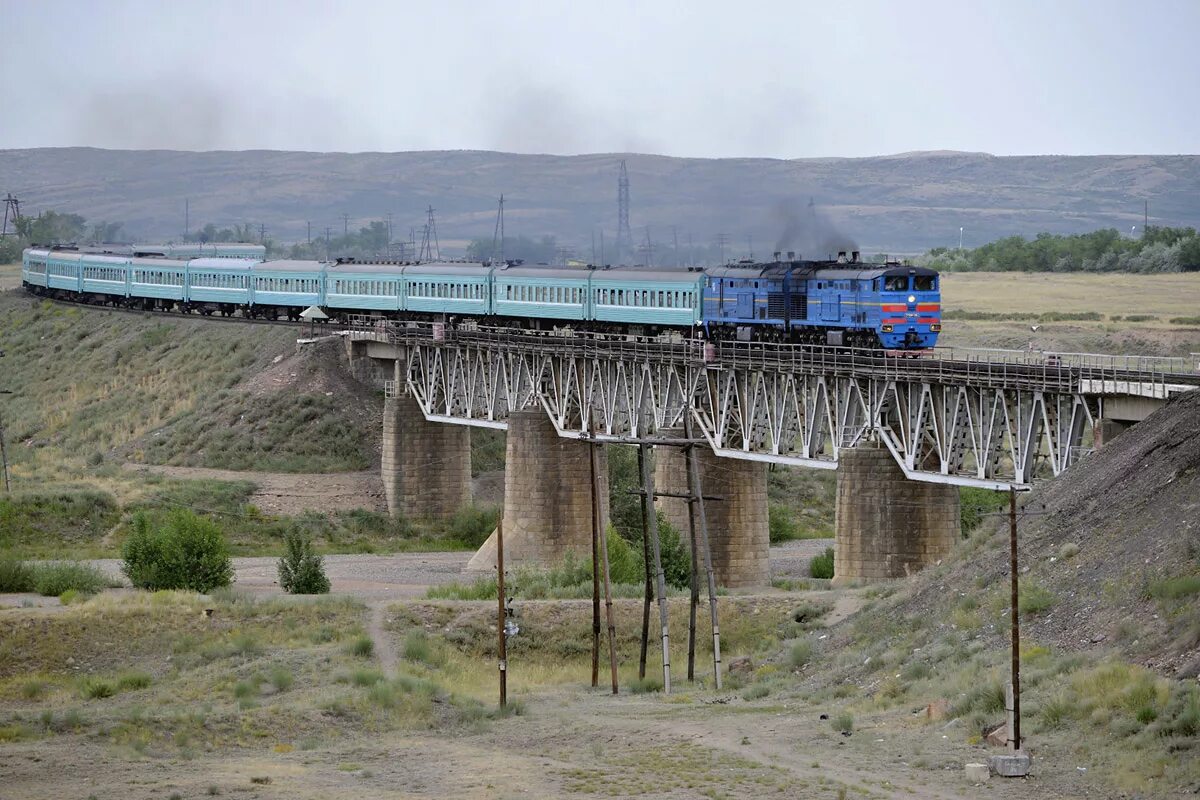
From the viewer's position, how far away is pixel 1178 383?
42.2m

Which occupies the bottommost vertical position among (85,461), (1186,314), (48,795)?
(48,795)

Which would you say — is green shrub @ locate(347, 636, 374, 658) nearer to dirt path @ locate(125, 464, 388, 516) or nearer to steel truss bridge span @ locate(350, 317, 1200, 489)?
steel truss bridge span @ locate(350, 317, 1200, 489)

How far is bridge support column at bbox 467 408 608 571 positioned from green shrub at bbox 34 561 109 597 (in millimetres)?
14241

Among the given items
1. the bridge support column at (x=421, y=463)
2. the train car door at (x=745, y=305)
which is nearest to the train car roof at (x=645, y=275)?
the train car door at (x=745, y=305)

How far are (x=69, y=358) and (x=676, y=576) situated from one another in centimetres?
5818

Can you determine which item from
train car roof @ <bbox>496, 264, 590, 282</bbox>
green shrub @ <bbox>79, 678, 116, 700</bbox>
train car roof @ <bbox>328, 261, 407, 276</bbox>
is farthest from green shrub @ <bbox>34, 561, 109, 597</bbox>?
train car roof @ <bbox>328, 261, 407, 276</bbox>

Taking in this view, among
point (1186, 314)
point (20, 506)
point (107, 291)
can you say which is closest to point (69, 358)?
point (107, 291)

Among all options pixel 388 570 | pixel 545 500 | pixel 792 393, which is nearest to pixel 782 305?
pixel 792 393

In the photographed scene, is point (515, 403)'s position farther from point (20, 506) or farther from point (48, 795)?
point (48, 795)

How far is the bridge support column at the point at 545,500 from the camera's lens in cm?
6494

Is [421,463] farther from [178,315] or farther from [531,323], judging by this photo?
[178,315]

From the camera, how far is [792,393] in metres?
54.1

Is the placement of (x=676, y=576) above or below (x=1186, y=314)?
below

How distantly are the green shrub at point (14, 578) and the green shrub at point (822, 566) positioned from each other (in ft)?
81.2
